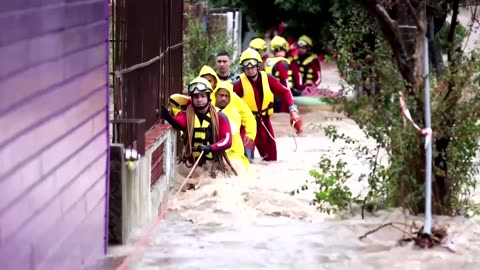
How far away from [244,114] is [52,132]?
26.4 ft

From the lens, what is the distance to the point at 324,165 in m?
8.70

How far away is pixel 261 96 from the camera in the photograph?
1459 cm

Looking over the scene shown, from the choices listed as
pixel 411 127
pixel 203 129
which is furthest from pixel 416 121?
pixel 203 129

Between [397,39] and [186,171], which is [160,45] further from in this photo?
[397,39]

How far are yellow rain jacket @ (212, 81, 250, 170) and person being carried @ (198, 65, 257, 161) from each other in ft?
0.39

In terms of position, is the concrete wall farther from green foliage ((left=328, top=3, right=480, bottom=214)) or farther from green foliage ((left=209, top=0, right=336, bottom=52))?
green foliage ((left=209, top=0, right=336, bottom=52))

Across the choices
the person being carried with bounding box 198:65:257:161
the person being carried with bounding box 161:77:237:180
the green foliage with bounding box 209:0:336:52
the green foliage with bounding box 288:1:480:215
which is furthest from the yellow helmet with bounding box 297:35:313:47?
the green foliage with bounding box 288:1:480:215

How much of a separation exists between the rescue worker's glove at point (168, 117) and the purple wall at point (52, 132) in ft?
10.8

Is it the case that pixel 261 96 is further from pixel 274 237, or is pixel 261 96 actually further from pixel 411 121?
pixel 411 121

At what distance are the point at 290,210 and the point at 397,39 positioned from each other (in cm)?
317

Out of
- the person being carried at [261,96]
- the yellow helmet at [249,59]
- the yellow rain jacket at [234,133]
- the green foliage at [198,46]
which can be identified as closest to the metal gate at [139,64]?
the yellow rain jacket at [234,133]

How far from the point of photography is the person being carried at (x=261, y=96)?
47.4 ft

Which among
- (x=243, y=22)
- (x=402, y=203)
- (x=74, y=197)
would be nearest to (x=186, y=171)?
(x=402, y=203)

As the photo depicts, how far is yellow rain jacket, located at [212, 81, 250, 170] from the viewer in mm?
12789
